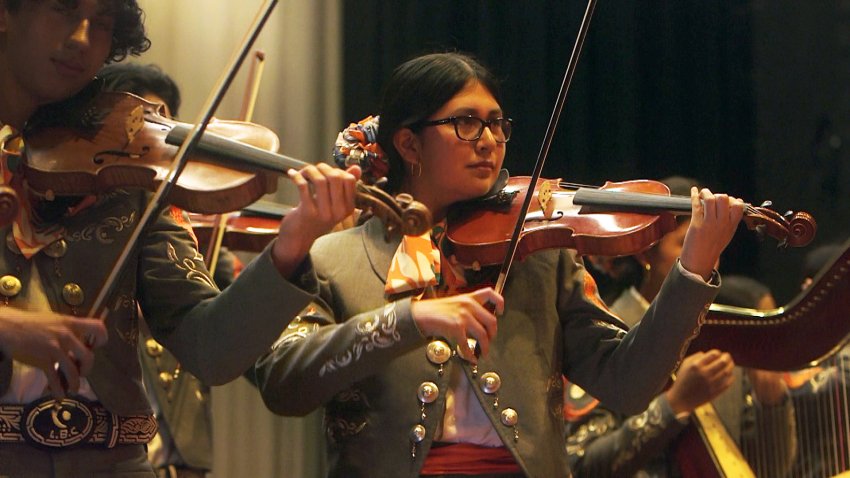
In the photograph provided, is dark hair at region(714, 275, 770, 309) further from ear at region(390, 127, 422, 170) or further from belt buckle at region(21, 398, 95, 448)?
belt buckle at region(21, 398, 95, 448)

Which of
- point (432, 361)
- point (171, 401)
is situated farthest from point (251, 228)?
point (432, 361)

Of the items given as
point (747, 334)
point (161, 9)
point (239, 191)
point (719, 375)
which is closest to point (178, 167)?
point (239, 191)

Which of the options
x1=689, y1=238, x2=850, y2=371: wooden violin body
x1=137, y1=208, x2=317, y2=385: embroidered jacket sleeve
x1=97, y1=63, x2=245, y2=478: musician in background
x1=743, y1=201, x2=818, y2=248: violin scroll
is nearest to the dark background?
x1=97, y1=63, x2=245, y2=478: musician in background

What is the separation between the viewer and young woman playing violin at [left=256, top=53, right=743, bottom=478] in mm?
1868

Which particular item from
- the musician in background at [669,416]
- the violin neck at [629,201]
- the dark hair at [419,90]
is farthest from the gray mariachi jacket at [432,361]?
the musician in background at [669,416]

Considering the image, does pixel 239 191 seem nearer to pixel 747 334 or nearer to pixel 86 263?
pixel 86 263

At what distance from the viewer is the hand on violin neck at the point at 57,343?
1423 mm

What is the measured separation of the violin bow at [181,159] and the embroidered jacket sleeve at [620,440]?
1.39m

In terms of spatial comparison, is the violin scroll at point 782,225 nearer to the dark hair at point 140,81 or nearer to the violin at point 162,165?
the violin at point 162,165

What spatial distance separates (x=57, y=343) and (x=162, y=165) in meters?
0.34

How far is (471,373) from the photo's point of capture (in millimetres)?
1973

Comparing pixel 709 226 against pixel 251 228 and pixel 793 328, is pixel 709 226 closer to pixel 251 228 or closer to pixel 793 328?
pixel 793 328

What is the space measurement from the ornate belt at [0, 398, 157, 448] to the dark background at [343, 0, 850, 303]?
7.62ft

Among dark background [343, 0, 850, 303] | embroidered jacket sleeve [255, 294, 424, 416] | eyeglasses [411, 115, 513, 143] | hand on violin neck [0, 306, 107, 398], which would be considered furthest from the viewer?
dark background [343, 0, 850, 303]
